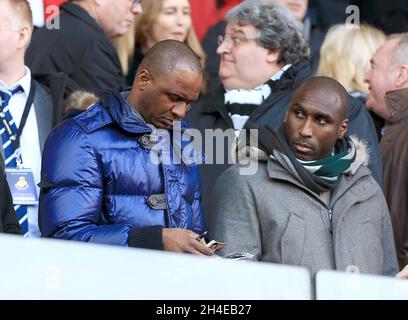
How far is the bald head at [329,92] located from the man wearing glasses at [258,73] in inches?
25.3

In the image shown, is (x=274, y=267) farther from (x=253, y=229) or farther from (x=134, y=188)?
(x=253, y=229)

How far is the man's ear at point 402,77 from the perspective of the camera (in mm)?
6281

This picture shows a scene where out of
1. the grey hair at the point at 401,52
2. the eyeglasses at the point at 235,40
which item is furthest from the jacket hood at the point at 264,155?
the grey hair at the point at 401,52

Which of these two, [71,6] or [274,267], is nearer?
[274,267]

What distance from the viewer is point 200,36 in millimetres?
8078

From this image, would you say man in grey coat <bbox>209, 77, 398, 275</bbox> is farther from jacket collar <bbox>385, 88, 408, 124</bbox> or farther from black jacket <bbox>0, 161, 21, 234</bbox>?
jacket collar <bbox>385, 88, 408, 124</bbox>

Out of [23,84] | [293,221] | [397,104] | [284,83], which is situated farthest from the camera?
[397,104]

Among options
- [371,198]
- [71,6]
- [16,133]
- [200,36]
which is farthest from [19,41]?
[200,36]

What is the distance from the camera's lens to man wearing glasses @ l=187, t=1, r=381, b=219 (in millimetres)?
5824

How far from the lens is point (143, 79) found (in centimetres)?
451

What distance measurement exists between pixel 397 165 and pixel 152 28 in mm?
2022

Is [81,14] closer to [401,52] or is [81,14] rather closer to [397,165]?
[401,52]

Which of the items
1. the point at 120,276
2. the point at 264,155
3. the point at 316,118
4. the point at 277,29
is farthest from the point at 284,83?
the point at 120,276

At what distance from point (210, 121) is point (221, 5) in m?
2.48
